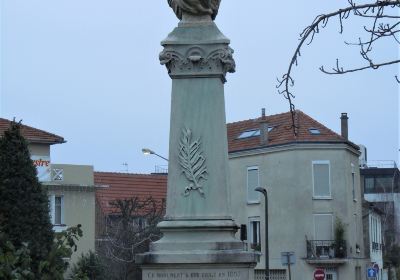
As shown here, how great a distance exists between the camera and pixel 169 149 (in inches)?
375

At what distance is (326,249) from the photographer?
50.5 m

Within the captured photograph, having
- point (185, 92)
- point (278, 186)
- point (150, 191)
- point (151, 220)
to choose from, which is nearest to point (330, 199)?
point (278, 186)

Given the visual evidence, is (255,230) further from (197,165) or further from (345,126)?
(197,165)

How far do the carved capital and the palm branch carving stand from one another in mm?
569

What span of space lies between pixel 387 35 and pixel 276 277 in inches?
1802

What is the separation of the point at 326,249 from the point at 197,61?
4184 cm

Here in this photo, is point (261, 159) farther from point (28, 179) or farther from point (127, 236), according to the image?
point (28, 179)

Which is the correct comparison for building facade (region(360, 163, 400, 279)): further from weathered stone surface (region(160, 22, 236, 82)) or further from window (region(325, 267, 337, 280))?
weathered stone surface (region(160, 22, 236, 82))

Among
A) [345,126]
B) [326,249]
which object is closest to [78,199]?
[326,249]

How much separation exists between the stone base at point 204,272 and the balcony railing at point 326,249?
41587mm

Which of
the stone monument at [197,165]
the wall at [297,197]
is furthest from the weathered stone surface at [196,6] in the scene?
the wall at [297,197]

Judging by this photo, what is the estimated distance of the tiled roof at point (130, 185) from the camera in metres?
54.0

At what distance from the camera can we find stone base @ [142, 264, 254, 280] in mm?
9062

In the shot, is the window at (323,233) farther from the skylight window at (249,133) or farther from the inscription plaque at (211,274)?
the inscription plaque at (211,274)
